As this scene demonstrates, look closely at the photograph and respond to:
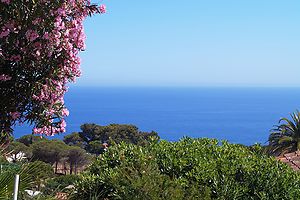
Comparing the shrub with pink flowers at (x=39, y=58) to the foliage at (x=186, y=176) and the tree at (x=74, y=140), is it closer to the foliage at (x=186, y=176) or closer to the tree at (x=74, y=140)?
the foliage at (x=186, y=176)

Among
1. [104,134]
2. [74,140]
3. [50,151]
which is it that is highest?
[50,151]

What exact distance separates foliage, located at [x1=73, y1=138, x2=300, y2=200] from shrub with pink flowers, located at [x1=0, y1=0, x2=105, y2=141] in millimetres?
950

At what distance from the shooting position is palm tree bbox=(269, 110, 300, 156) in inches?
534

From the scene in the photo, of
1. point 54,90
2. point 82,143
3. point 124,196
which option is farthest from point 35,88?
point 82,143

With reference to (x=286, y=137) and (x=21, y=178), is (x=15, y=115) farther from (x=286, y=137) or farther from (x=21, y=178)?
(x=286, y=137)

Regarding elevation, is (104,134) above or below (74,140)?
above

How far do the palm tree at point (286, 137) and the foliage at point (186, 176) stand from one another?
318 inches

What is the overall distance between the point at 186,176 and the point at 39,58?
208 cm

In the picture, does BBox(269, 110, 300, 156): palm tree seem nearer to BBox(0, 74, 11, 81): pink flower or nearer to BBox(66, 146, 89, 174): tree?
BBox(0, 74, 11, 81): pink flower

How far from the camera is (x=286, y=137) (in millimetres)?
13922

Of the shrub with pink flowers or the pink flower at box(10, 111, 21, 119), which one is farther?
the pink flower at box(10, 111, 21, 119)

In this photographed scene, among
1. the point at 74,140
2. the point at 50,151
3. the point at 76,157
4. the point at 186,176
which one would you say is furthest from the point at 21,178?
the point at 74,140

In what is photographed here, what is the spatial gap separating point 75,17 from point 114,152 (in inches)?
65.6

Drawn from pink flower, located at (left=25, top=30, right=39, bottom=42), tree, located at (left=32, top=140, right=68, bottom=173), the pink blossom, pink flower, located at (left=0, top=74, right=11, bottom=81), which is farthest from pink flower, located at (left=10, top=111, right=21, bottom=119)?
tree, located at (left=32, top=140, right=68, bottom=173)
